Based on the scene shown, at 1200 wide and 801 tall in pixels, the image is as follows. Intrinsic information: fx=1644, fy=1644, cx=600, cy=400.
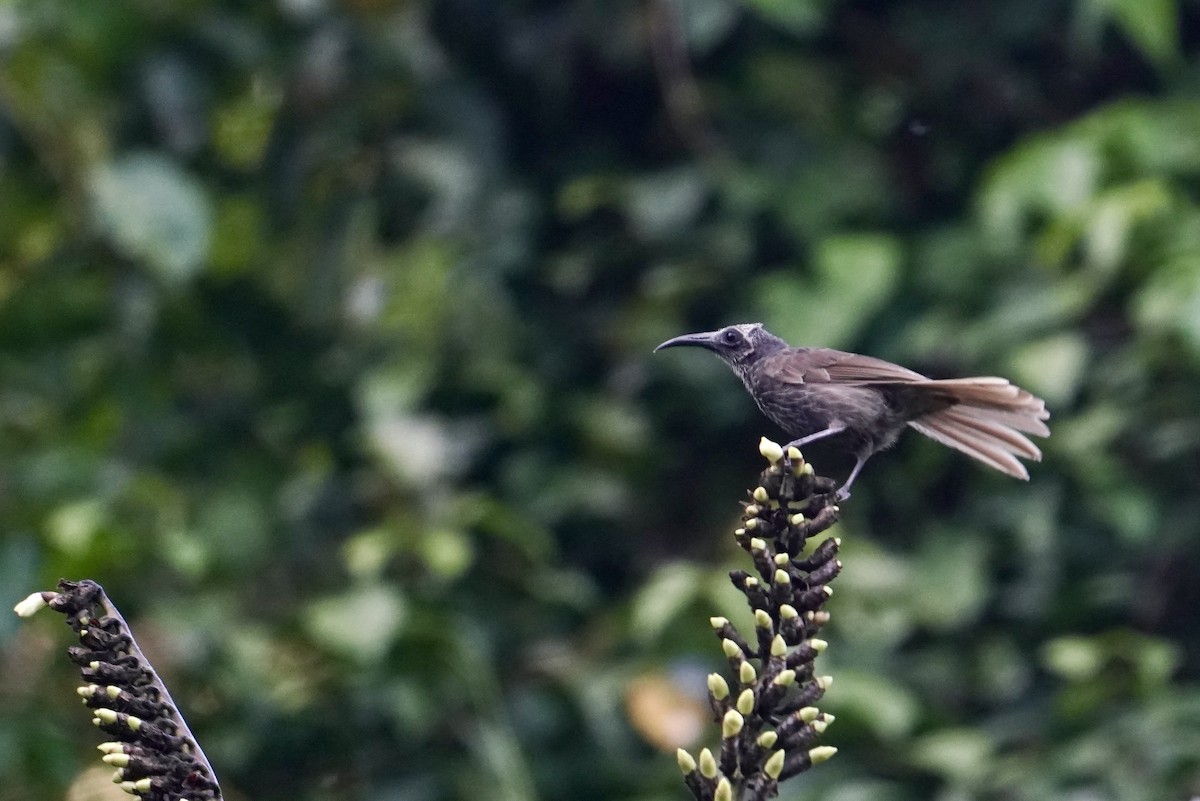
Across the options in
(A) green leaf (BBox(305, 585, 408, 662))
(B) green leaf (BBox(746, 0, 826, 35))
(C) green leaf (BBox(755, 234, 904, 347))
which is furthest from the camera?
(C) green leaf (BBox(755, 234, 904, 347))

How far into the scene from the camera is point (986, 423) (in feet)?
9.01

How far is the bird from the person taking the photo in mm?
2654

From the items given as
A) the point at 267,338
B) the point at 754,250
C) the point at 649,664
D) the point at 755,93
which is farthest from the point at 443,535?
the point at 755,93

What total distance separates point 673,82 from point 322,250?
1.11 m

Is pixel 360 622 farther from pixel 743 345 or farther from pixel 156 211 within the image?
pixel 743 345

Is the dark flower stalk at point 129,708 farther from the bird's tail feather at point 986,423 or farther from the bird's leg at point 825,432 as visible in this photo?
the bird's tail feather at point 986,423

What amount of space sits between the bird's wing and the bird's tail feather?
3.5 inches

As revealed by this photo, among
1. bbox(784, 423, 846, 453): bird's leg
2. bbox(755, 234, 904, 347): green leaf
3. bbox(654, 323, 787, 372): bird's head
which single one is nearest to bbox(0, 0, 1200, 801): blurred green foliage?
bbox(755, 234, 904, 347): green leaf

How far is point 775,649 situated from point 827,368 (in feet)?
3.31

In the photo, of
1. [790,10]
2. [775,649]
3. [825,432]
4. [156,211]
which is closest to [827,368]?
[825,432]

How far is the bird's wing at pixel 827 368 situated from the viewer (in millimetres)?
2730

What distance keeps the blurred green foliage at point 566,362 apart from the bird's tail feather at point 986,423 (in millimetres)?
960

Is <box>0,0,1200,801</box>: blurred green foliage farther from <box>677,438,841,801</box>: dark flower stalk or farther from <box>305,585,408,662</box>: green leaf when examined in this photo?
<box>677,438,841,801</box>: dark flower stalk

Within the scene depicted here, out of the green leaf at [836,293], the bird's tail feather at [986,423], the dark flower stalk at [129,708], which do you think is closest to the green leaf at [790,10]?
the green leaf at [836,293]
